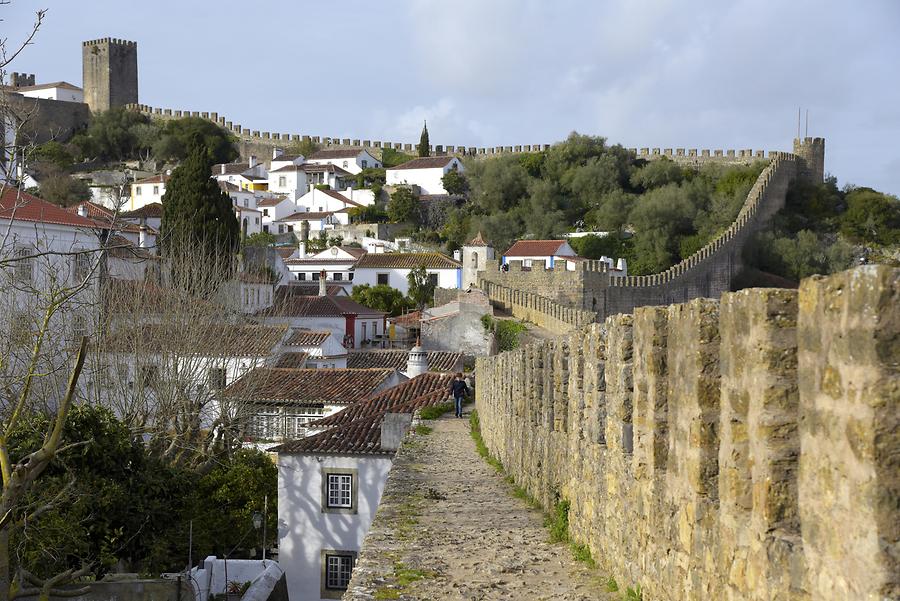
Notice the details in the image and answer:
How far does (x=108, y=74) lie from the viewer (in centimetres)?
9856

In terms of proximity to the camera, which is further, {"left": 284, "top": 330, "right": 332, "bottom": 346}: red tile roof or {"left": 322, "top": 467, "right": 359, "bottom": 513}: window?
{"left": 284, "top": 330, "right": 332, "bottom": 346}: red tile roof

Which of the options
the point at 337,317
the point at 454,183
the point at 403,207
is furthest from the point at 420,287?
the point at 454,183

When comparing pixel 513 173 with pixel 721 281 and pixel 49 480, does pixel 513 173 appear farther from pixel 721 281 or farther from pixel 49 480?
pixel 49 480

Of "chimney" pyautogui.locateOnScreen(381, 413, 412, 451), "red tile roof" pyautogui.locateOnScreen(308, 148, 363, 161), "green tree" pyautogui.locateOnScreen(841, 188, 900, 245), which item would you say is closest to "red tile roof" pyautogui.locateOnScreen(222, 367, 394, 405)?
"chimney" pyautogui.locateOnScreen(381, 413, 412, 451)

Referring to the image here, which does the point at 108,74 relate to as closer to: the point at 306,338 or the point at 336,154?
the point at 336,154

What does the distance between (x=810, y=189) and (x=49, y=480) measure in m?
64.9

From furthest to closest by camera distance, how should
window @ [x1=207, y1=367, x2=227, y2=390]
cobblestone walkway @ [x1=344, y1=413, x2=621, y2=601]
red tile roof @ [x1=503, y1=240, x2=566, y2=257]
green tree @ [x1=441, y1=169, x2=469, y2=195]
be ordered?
green tree @ [x1=441, y1=169, x2=469, y2=195]
red tile roof @ [x1=503, y1=240, x2=566, y2=257]
window @ [x1=207, y1=367, x2=227, y2=390]
cobblestone walkway @ [x1=344, y1=413, x2=621, y2=601]

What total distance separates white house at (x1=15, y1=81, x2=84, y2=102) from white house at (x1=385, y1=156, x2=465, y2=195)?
35.8 metres

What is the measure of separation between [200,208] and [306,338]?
20.1 ft

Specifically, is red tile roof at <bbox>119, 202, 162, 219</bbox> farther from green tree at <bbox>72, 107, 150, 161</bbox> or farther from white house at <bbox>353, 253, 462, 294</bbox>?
green tree at <bbox>72, 107, 150, 161</bbox>

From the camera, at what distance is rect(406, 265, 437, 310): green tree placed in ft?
173

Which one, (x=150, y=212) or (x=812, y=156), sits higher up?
Answer: (x=812, y=156)

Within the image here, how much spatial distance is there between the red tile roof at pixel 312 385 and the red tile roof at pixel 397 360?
15.3 feet

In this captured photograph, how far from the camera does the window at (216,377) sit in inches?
894
